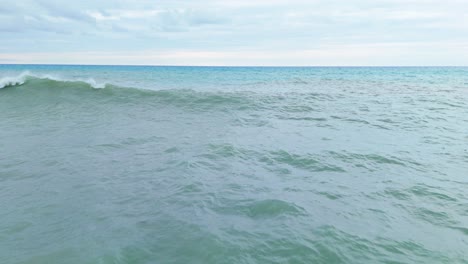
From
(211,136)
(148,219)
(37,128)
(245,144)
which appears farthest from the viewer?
(37,128)

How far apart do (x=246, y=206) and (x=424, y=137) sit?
8.22m

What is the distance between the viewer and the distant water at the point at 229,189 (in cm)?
442

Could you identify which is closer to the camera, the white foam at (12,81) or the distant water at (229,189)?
the distant water at (229,189)

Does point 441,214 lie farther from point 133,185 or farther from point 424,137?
point 424,137

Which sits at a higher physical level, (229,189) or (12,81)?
(12,81)

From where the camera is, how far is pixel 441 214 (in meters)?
5.69

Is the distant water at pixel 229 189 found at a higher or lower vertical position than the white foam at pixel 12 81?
lower

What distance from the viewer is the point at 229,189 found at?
6.43 meters

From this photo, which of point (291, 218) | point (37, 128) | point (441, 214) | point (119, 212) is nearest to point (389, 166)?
point (441, 214)

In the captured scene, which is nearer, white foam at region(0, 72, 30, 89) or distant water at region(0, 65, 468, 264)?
distant water at region(0, 65, 468, 264)

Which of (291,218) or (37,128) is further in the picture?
(37,128)

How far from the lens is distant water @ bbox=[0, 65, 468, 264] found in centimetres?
442

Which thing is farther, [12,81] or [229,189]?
[12,81]

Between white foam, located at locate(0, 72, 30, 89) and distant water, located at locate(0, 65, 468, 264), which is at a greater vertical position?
white foam, located at locate(0, 72, 30, 89)
